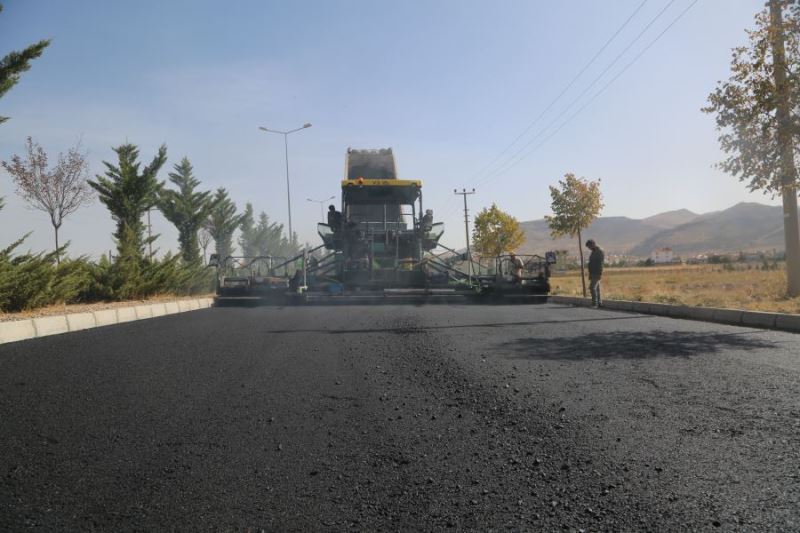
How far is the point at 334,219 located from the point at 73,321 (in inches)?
306

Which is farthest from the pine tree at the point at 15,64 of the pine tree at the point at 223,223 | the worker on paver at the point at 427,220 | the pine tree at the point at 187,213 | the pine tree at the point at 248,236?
the pine tree at the point at 248,236

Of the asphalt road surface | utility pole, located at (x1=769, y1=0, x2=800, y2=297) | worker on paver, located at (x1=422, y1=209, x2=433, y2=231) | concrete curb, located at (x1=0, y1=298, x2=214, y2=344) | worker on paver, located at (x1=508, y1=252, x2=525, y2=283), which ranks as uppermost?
utility pole, located at (x1=769, y1=0, x2=800, y2=297)

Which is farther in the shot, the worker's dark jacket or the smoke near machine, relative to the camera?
the smoke near machine

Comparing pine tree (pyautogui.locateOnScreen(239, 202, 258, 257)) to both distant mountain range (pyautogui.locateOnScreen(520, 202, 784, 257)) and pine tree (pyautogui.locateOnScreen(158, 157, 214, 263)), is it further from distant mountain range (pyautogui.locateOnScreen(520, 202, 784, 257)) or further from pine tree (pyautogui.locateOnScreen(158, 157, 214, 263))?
distant mountain range (pyautogui.locateOnScreen(520, 202, 784, 257))

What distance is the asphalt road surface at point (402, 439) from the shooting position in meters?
2.41

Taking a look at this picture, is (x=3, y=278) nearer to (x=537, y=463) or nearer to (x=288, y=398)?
(x=288, y=398)

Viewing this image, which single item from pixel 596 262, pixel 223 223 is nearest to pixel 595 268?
pixel 596 262

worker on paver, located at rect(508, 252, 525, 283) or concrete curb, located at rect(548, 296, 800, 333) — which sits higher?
worker on paver, located at rect(508, 252, 525, 283)

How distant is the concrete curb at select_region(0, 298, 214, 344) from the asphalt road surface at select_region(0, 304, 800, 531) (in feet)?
6.93

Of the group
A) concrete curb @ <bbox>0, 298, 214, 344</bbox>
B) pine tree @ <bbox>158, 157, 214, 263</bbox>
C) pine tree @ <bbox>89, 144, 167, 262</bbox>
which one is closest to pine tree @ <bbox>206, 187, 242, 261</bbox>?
pine tree @ <bbox>158, 157, 214, 263</bbox>

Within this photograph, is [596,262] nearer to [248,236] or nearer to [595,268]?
[595,268]

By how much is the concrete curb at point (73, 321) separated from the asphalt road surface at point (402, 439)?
6.93 feet

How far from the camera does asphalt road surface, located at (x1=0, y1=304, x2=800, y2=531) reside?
241 centimetres

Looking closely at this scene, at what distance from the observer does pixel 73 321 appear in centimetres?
1020
